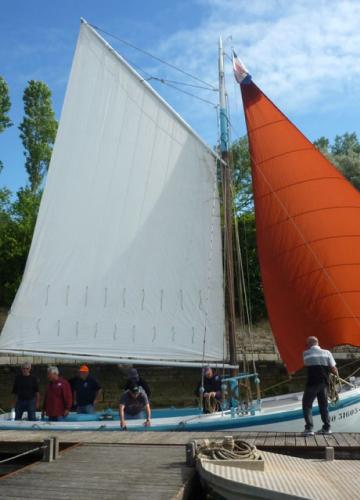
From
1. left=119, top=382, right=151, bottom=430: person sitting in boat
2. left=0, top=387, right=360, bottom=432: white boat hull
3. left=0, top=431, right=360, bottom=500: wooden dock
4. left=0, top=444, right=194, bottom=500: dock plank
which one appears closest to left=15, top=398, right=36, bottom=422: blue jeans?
left=0, top=387, right=360, bottom=432: white boat hull

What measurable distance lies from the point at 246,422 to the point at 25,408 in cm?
449

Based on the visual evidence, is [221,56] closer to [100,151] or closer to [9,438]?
[100,151]

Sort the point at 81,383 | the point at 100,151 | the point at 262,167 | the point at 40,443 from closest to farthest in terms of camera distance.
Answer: the point at 40,443, the point at 81,383, the point at 262,167, the point at 100,151

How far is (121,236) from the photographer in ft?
41.8

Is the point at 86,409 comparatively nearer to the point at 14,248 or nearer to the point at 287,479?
the point at 287,479

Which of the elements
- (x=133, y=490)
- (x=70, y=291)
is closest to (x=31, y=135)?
(x=70, y=291)

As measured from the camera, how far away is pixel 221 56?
14.1m

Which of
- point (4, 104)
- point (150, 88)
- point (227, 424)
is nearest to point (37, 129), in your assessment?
point (4, 104)

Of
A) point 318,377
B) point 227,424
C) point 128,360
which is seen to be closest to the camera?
point 318,377

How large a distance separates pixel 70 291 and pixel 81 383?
2058 millimetres

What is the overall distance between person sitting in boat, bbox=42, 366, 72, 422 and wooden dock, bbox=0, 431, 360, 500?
1035 millimetres

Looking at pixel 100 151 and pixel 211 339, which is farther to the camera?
pixel 100 151

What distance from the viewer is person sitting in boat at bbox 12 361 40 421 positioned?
452 inches

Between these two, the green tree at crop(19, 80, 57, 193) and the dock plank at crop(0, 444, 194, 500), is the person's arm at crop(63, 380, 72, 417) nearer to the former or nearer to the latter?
the dock plank at crop(0, 444, 194, 500)
